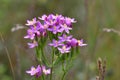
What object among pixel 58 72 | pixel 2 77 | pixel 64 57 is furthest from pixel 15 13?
pixel 64 57

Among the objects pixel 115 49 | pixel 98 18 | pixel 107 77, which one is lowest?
pixel 107 77

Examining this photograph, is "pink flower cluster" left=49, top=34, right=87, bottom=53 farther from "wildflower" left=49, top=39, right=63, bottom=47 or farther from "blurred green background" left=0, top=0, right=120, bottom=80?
"blurred green background" left=0, top=0, right=120, bottom=80

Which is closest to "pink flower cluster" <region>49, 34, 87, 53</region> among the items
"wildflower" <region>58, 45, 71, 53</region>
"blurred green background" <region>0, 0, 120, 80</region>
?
"wildflower" <region>58, 45, 71, 53</region>

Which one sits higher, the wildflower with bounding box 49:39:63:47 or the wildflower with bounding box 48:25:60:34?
the wildflower with bounding box 48:25:60:34

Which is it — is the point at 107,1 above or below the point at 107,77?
above

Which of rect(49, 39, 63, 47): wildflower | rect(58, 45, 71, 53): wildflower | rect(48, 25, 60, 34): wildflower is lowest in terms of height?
Answer: rect(58, 45, 71, 53): wildflower

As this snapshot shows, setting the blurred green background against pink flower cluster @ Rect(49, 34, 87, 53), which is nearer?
pink flower cluster @ Rect(49, 34, 87, 53)

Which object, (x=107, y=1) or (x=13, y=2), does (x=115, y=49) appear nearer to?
(x=107, y=1)

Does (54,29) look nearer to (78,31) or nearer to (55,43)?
(55,43)
